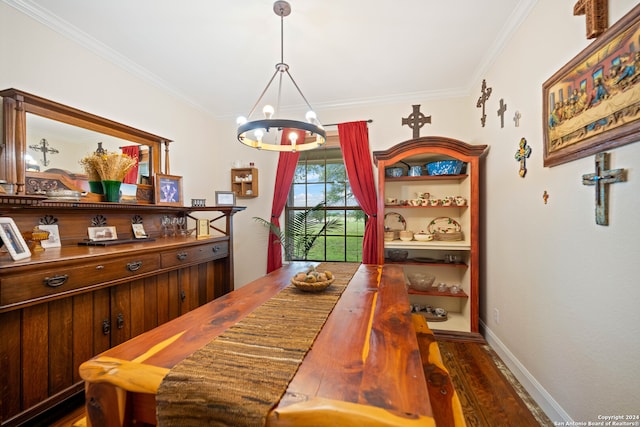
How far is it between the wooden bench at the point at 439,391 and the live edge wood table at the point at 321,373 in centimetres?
25

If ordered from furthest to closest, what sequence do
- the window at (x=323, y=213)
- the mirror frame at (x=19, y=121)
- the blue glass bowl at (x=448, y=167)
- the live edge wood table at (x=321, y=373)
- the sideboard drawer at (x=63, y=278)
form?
the window at (x=323, y=213), the blue glass bowl at (x=448, y=167), the mirror frame at (x=19, y=121), the sideboard drawer at (x=63, y=278), the live edge wood table at (x=321, y=373)

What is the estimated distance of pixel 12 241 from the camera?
1.42m

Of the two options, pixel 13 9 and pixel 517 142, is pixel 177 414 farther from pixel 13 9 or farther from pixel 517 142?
pixel 13 9

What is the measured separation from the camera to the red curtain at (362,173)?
3121mm

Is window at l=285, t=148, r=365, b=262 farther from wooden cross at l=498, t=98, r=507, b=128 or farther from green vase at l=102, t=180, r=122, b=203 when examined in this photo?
green vase at l=102, t=180, r=122, b=203

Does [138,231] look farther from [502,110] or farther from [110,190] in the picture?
[502,110]

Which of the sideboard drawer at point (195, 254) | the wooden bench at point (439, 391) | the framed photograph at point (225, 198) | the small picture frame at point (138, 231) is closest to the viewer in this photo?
the wooden bench at point (439, 391)

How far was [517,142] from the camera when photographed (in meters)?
1.98

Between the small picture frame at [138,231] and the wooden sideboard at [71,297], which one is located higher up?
the small picture frame at [138,231]

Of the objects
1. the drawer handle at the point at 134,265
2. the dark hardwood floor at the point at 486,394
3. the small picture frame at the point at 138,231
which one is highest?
the small picture frame at the point at 138,231

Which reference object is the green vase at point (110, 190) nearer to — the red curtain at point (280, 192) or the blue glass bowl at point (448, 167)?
the red curtain at point (280, 192)

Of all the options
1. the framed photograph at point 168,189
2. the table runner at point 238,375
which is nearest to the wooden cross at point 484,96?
the table runner at point 238,375

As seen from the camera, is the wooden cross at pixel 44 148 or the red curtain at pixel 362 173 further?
the red curtain at pixel 362 173

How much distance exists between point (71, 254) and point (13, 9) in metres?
1.66
